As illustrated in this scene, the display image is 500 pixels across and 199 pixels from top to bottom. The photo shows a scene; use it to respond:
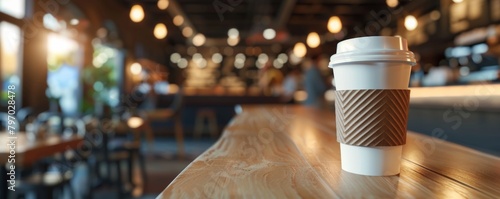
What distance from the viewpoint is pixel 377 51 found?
62 cm

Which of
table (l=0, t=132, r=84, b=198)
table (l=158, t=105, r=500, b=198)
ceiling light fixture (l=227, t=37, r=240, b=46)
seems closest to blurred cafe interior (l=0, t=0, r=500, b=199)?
table (l=0, t=132, r=84, b=198)

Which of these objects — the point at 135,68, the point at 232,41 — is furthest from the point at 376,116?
the point at 232,41

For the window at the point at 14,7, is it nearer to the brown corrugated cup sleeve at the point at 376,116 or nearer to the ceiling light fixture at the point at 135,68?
the brown corrugated cup sleeve at the point at 376,116

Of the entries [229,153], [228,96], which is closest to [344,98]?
[229,153]

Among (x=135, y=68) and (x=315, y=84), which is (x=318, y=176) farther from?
(x=135, y=68)

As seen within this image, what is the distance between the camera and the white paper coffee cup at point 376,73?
0.62m

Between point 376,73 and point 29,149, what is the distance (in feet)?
6.88

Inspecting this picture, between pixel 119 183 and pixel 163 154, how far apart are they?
10.0 feet

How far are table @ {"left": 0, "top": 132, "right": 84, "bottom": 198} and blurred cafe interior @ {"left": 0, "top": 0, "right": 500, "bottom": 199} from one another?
1cm

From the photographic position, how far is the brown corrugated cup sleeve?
62 centimetres

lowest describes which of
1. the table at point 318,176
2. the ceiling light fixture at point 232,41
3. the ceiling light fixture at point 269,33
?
the table at point 318,176

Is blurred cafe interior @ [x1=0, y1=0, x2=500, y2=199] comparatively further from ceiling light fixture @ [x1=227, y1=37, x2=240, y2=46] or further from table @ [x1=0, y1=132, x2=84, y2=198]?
ceiling light fixture @ [x1=227, y1=37, x2=240, y2=46]

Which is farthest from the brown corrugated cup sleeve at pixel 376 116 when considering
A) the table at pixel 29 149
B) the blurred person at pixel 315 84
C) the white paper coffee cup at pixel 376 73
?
the blurred person at pixel 315 84

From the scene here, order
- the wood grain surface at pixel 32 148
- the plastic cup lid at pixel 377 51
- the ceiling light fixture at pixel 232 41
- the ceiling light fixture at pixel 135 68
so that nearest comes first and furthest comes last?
the plastic cup lid at pixel 377 51 < the wood grain surface at pixel 32 148 < the ceiling light fixture at pixel 135 68 < the ceiling light fixture at pixel 232 41
